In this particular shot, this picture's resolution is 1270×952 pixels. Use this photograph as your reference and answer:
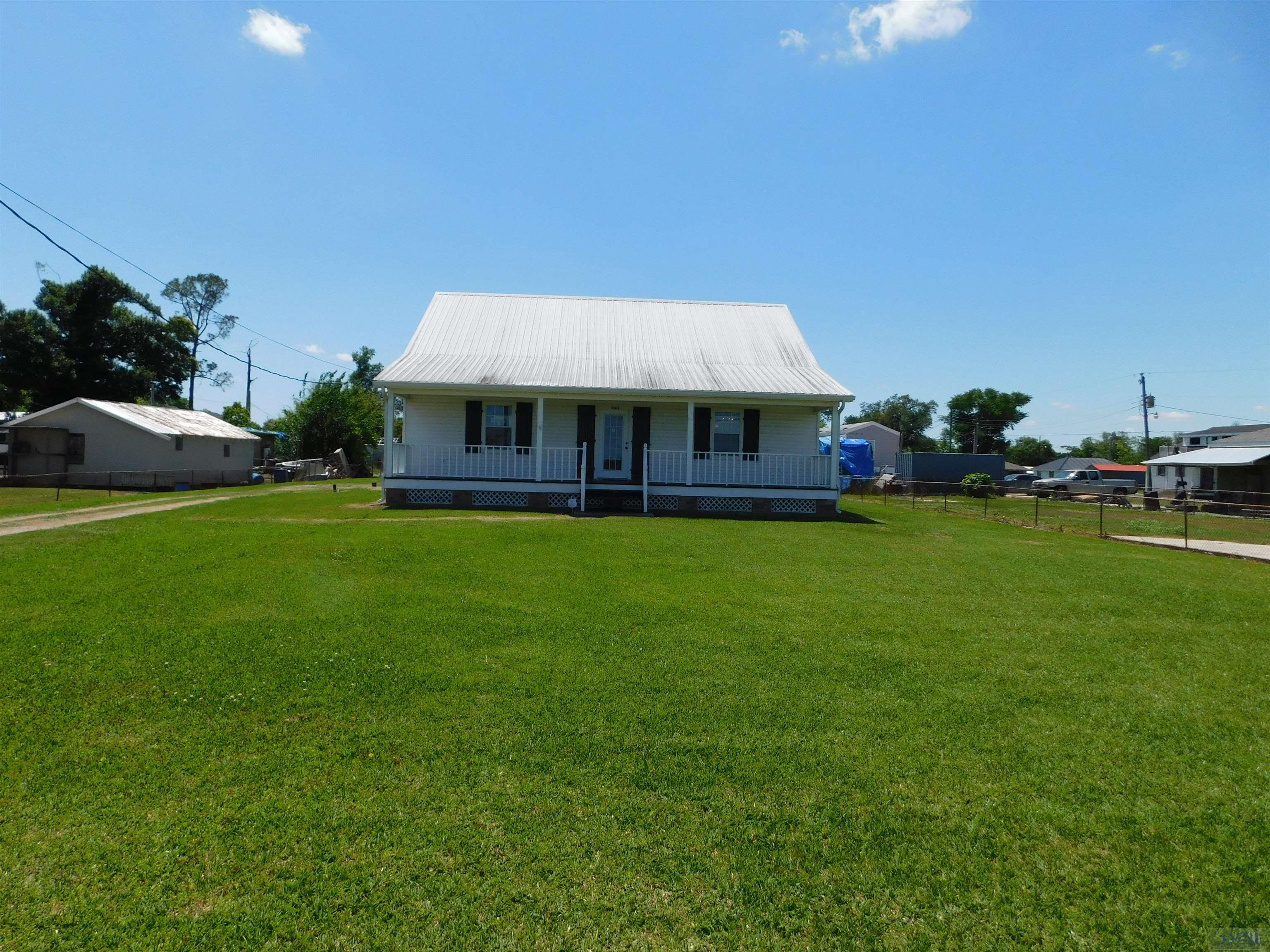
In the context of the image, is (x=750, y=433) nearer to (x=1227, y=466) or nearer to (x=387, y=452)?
(x=387, y=452)

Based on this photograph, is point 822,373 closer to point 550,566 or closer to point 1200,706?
point 550,566

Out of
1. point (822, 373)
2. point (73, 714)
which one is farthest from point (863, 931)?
point (822, 373)

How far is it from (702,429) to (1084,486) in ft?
113

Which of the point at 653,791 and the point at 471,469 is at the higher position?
the point at 471,469

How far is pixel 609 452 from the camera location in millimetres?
18891

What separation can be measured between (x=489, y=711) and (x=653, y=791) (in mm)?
1473

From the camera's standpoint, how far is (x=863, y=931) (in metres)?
2.88

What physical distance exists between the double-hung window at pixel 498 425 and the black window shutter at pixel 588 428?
1.87m

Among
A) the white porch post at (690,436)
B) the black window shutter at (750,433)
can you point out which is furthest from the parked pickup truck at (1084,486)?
the white porch post at (690,436)

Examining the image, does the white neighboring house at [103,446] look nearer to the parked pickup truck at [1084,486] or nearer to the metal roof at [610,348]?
the metal roof at [610,348]

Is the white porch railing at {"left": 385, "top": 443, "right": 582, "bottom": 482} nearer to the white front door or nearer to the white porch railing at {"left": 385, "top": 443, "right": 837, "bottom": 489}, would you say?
the white porch railing at {"left": 385, "top": 443, "right": 837, "bottom": 489}

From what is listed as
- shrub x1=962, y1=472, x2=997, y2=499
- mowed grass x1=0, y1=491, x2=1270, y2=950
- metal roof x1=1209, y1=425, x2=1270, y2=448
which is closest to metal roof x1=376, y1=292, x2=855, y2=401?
mowed grass x1=0, y1=491, x2=1270, y2=950

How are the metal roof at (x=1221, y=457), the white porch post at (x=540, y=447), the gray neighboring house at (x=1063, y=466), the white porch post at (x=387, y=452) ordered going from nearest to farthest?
the white porch post at (x=387, y=452) → the white porch post at (x=540, y=447) → the metal roof at (x=1221, y=457) → the gray neighboring house at (x=1063, y=466)

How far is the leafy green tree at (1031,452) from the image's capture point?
9225 cm
